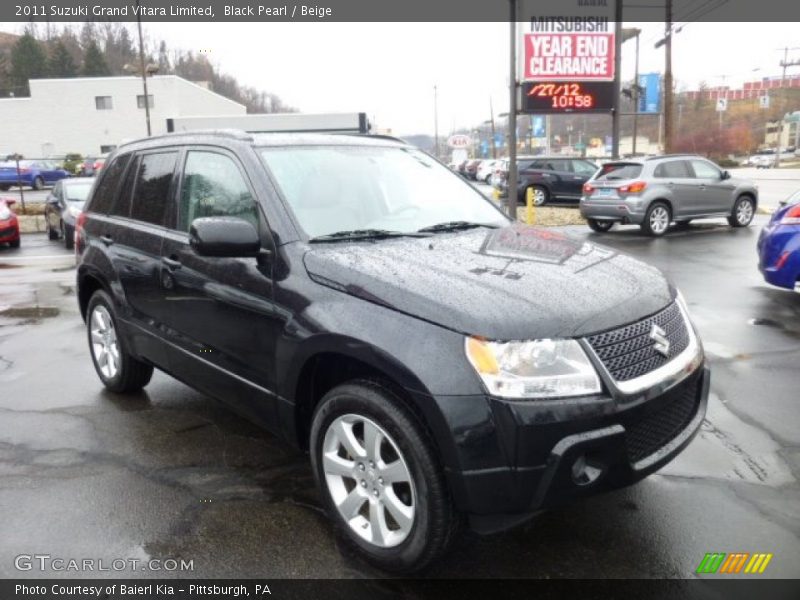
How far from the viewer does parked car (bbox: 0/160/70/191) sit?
33.2 m

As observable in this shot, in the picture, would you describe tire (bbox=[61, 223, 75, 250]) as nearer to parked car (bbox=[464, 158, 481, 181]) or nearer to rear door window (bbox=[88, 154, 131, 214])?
rear door window (bbox=[88, 154, 131, 214])

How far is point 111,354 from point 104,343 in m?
0.14

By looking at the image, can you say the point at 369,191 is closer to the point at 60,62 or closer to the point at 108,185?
the point at 108,185

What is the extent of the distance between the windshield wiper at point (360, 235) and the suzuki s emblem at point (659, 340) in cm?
133

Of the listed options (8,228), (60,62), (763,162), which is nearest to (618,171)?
(8,228)

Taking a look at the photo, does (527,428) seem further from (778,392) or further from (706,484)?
(778,392)

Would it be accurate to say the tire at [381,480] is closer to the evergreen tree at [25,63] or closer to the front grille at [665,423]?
the front grille at [665,423]

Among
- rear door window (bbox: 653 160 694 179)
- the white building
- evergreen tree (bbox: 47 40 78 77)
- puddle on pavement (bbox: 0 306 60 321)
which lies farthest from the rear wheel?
evergreen tree (bbox: 47 40 78 77)

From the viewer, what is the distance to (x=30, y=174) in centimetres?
3409

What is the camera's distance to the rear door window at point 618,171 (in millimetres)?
14188

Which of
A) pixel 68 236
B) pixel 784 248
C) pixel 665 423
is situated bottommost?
pixel 68 236

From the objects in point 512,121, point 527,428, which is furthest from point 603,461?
point 512,121

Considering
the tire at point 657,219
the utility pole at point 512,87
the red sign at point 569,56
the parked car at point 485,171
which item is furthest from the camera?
the parked car at point 485,171
